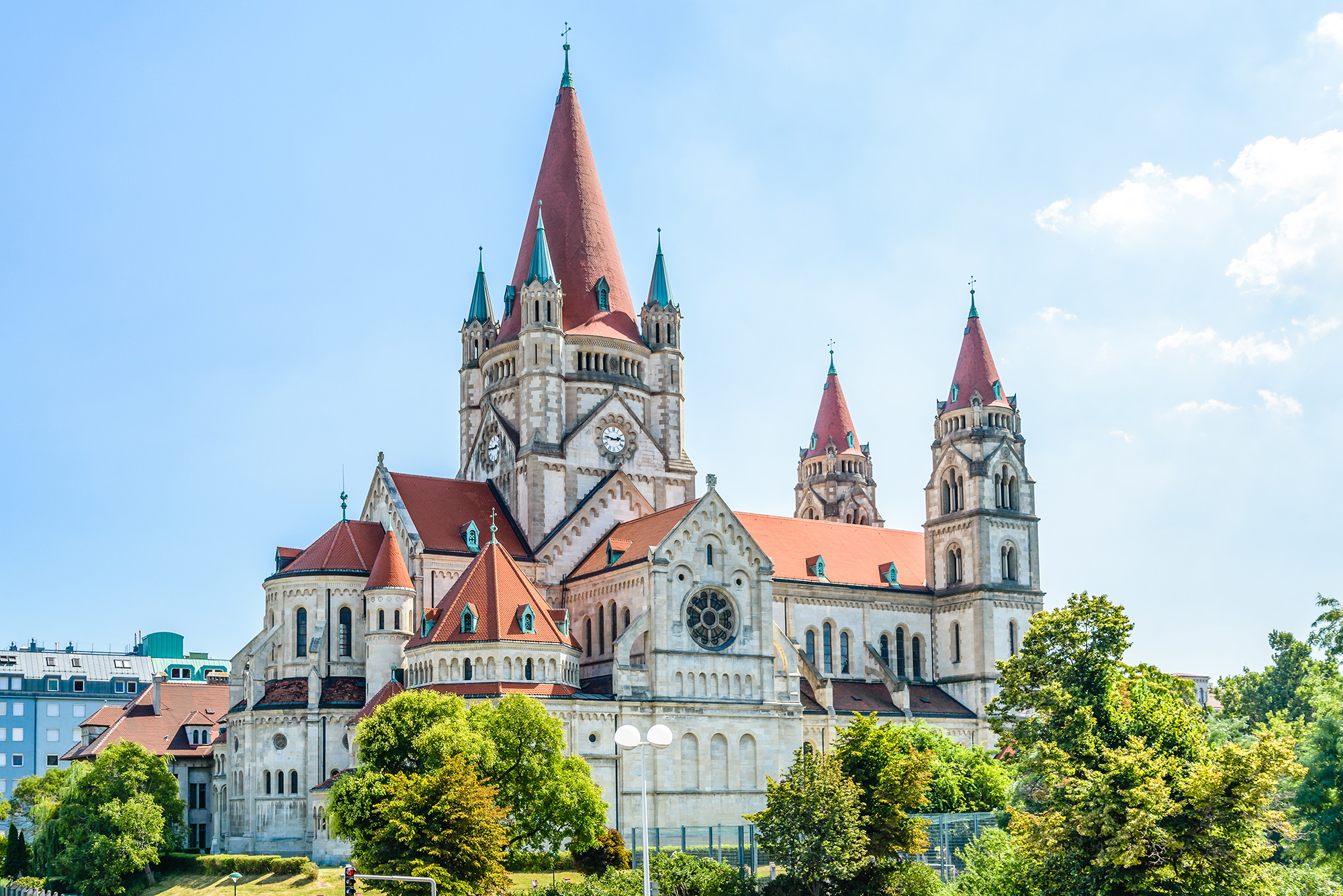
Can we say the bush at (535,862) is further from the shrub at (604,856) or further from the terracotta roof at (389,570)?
the terracotta roof at (389,570)

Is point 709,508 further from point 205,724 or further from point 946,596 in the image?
point 205,724

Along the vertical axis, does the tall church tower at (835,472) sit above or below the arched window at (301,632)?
above

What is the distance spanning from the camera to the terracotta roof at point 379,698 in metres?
72.6

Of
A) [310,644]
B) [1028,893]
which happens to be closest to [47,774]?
[310,644]

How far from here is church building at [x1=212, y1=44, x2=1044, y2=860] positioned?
74438 mm

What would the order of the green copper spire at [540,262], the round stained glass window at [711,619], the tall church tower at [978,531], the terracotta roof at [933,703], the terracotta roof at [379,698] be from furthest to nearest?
the tall church tower at [978,531]
the terracotta roof at [933,703]
the green copper spire at [540,262]
the round stained glass window at [711,619]
the terracotta roof at [379,698]

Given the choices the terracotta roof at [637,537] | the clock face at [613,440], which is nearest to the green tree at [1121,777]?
the terracotta roof at [637,537]

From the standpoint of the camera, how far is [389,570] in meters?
78.1

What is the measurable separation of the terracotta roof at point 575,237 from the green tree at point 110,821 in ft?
107

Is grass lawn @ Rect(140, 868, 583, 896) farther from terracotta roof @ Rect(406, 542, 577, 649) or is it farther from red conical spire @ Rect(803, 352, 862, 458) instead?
red conical spire @ Rect(803, 352, 862, 458)

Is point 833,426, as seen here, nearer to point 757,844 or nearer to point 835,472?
point 835,472

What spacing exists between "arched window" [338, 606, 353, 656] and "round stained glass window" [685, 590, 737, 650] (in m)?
18.4

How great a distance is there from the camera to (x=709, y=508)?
7919 cm

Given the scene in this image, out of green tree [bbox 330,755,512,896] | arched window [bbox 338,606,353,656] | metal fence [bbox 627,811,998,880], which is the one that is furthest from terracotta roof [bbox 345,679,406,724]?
green tree [bbox 330,755,512,896]
